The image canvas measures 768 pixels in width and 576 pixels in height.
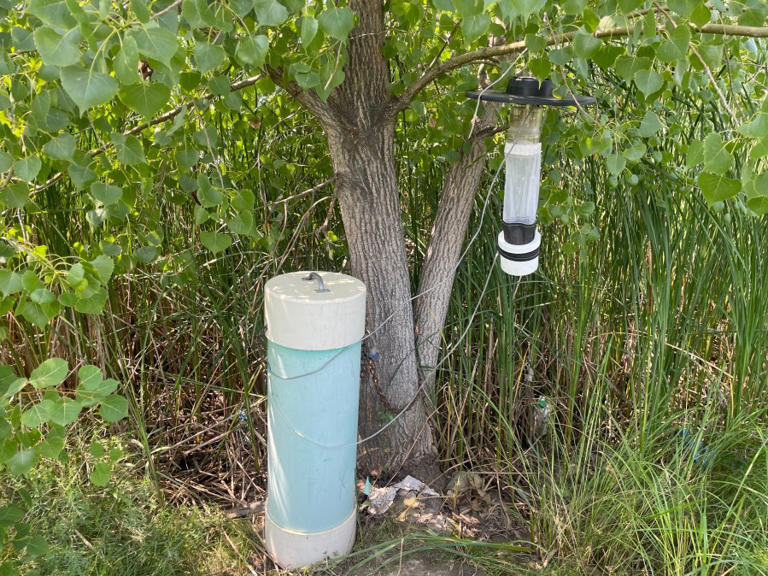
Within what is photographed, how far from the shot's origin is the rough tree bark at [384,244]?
1896mm

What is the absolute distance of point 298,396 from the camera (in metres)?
1.81

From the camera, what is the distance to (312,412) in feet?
5.97

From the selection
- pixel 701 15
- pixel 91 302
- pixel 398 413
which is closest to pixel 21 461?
pixel 91 302

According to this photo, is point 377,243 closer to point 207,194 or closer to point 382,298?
point 382,298

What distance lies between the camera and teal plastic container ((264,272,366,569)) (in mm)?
1736

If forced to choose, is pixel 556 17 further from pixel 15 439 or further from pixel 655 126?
pixel 15 439

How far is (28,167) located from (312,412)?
92 centimetres

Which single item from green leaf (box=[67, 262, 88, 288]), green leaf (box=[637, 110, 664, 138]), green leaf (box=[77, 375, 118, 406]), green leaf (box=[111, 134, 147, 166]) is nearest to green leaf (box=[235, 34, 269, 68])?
green leaf (box=[111, 134, 147, 166])

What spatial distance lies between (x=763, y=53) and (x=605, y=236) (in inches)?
31.3

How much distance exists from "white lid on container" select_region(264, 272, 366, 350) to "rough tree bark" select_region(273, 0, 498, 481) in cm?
29

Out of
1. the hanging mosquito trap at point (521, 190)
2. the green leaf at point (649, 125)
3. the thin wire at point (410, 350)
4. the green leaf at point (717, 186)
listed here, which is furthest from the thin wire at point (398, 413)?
the green leaf at point (717, 186)

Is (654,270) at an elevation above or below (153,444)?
above

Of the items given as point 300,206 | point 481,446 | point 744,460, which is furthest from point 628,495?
point 300,206

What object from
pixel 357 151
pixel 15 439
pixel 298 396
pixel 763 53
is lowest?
pixel 298 396
